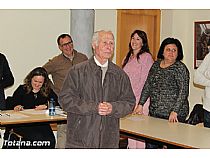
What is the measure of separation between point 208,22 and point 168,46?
3038 millimetres

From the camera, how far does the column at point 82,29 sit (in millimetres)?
5910

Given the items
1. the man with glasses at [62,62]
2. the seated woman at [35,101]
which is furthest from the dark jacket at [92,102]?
the man with glasses at [62,62]

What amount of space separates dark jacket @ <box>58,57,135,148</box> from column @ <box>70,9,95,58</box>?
261 centimetres

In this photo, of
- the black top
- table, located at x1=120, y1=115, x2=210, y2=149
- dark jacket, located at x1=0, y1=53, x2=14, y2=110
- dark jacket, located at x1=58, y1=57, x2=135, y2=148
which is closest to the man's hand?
dark jacket, located at x1=58, y1=57, x2=135, y2=148

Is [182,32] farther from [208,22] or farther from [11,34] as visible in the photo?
[11,34]

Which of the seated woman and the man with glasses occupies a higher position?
the man with glasses

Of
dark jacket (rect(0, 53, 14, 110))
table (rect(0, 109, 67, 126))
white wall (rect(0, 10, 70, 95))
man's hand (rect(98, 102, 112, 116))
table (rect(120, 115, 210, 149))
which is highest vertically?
white wall (rect(0, 10, 70, 95))

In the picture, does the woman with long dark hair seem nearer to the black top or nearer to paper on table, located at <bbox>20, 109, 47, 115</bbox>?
the black top

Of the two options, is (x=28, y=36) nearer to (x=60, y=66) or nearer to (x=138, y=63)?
(x=60, y=66)

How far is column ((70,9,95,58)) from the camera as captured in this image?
19.4 ft

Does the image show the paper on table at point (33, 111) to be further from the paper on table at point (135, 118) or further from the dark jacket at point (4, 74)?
the paper on table at point (135, 118)

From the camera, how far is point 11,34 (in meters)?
5.94

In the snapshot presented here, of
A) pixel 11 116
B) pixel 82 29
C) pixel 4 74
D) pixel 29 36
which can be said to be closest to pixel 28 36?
pixel 29 36

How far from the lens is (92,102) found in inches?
127
